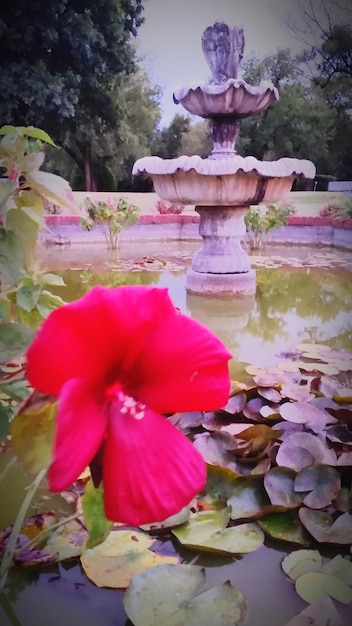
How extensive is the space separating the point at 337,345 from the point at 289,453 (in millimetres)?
390

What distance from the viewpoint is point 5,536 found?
57 centimetres

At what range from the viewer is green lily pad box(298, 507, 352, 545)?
1.98 ft

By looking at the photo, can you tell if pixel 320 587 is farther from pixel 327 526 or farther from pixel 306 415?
pixel 306 415

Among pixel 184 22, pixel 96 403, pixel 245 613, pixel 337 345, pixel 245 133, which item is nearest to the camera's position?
pixel 96 403

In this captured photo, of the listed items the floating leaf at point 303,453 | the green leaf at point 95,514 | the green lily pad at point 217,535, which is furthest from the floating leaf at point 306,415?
the green leaf at point 95,514

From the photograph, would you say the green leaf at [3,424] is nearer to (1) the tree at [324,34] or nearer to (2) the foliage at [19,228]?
(2) the foliage at [19,228]

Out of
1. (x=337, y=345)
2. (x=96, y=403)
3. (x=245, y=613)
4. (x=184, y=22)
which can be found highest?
(x=184, y=22)

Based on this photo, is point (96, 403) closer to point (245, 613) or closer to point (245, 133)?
point (245, 613)

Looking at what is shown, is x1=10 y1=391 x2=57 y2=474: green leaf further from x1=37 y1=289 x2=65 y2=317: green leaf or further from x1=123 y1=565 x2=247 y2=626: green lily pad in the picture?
x1=123 y1=565 x2=247 y2=626: green lily pad

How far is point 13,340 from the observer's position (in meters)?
0.37

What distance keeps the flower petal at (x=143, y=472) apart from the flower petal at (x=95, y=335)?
1.4 inches

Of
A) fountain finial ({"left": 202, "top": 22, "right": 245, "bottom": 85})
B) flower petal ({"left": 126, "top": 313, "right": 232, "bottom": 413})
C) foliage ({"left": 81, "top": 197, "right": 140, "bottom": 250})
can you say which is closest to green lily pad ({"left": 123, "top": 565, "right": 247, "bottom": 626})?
flower petal ({"left": 126, "top": 313, "right": 232, "bottom": 413})

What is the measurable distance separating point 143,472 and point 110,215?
465 millimetres

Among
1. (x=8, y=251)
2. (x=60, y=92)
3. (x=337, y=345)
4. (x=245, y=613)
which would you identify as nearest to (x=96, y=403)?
(x=8, y=251)
